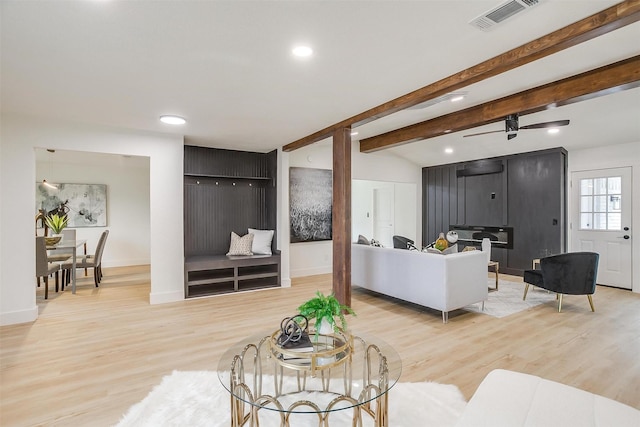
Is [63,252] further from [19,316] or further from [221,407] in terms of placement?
[221,407]

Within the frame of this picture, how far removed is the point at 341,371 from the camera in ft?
6.53

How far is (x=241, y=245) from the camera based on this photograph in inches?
219

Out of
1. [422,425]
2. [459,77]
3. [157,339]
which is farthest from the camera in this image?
[157,339]

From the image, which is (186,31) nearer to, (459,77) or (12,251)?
(459,77)

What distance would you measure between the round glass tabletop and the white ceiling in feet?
6.33

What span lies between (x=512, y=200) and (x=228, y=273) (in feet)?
18.8

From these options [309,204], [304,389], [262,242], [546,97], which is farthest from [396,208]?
[304,389]

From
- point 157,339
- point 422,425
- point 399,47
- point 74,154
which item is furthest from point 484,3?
point 74,154

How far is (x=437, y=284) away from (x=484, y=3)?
2.84 meters

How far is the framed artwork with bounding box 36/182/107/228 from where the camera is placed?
6.67 meters

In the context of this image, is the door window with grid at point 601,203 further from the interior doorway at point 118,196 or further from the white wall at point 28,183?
the interior doorway at point 118,196

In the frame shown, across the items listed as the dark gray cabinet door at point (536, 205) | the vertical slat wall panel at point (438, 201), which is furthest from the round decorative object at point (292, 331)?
the vertical slat wall panel at point (438, 201)

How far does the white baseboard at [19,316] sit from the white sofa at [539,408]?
4696 millimetres

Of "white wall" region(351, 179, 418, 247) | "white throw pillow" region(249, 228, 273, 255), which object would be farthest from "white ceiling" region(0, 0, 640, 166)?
"white wall" region(351, 179, 418, 247)
